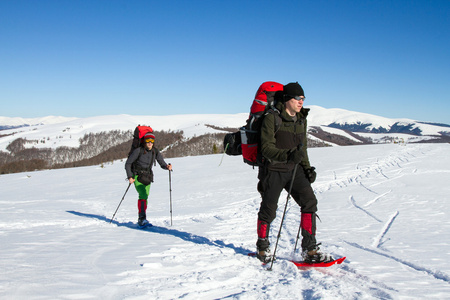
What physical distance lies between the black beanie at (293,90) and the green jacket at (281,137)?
0.53 feet

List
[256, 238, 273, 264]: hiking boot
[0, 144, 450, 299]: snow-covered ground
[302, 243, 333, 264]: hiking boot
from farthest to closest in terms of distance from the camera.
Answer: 1. [256, 238, 273, 264]: hiking boot
2. [302, 243, 333, 264]: hiking boot
3. [0, 144, 450, 299]: snow-covered ground

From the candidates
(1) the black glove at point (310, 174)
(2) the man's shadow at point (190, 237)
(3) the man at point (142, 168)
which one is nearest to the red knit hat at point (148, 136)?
(3) the man at point (142, 168)

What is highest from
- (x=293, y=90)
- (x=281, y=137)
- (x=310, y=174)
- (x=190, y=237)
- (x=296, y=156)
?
(x=293, y=90)

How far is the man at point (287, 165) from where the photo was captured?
3672mm

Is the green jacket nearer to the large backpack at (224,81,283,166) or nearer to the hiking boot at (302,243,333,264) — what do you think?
the large backpack at (224,81,283,166)

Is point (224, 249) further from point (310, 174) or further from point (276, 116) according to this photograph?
point (276, 116)

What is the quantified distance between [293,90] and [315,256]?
2023 mm

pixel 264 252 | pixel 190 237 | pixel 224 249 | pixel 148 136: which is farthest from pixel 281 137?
pixel 148 136

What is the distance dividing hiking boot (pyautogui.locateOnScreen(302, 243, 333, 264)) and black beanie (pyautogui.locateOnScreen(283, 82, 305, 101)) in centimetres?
189

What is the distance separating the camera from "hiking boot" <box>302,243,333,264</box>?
3.75 m

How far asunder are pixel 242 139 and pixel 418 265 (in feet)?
8.42

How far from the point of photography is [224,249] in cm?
455

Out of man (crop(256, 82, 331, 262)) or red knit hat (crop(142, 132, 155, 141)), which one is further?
red knit hat (crop(142, 132, 155, 141))

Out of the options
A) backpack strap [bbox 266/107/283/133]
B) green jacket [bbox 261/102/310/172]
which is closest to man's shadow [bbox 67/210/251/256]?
green jacket [bbox 261/102/310/172]
